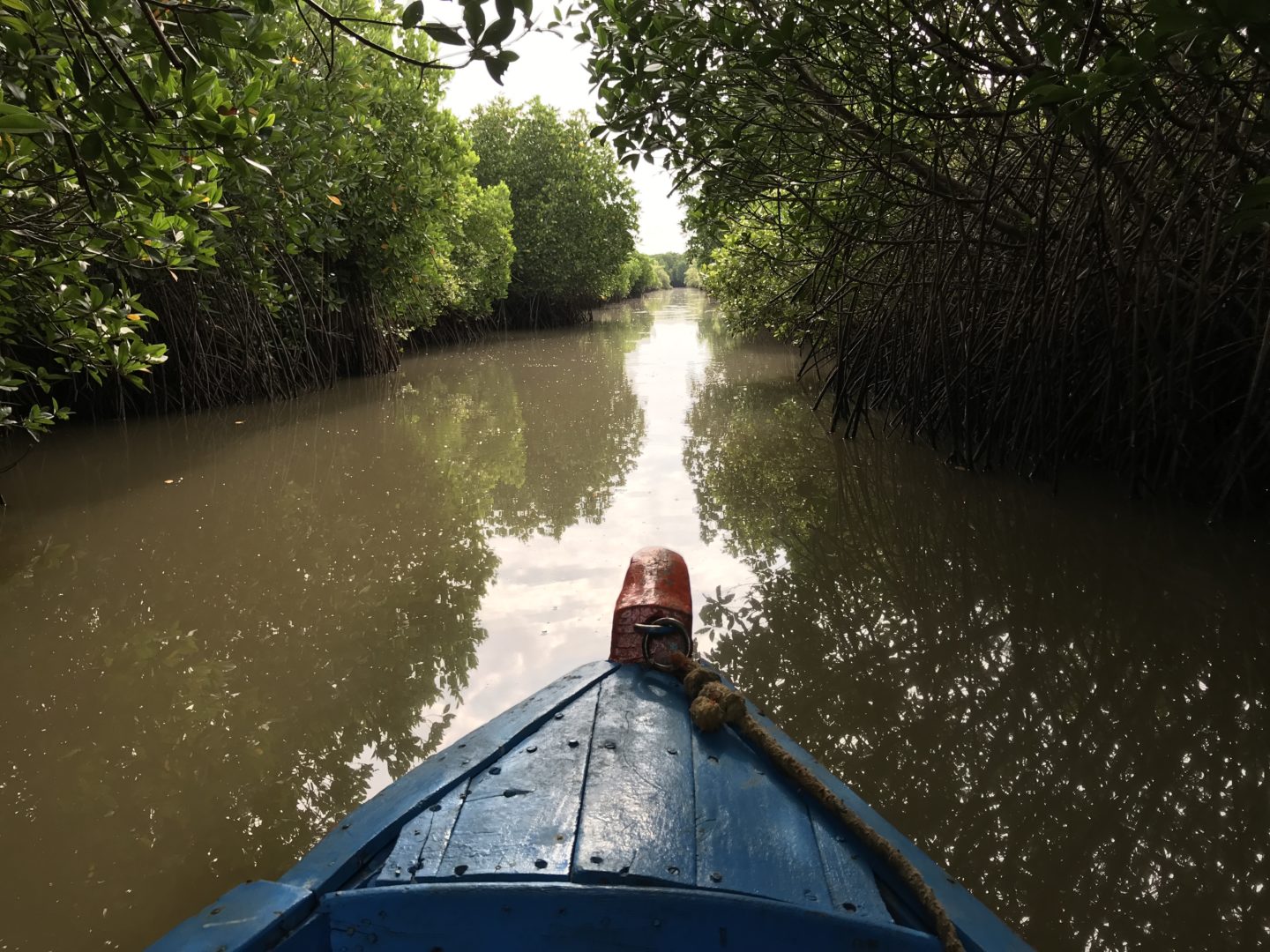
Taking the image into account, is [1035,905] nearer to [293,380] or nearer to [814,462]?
[814,462]

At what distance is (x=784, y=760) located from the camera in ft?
4.79

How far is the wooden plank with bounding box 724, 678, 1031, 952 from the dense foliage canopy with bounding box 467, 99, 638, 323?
65.7ft

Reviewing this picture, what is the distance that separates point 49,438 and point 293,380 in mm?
2734

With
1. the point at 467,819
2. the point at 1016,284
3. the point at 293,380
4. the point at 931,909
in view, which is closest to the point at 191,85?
the point at 467,819

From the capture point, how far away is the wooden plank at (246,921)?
1051 mm

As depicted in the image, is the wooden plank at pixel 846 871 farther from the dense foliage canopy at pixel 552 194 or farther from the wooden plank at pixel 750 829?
the dense foliage canopy at pixel 552 194

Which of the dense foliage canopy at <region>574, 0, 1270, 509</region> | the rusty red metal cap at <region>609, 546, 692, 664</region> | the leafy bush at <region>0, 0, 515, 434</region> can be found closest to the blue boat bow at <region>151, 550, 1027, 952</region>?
the rusty red metal cap at <region>609, 546, 692, 664</region>

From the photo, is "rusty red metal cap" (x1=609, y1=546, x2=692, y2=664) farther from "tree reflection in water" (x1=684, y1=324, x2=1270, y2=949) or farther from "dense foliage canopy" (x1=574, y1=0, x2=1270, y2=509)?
"dense foliage canopy" (x1=574, y1=0, x2=1270, y2=509)

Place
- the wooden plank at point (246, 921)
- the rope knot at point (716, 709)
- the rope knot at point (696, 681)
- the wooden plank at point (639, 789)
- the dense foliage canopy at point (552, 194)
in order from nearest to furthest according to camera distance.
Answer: the wooden plank at point (246, 921), the wooden plank at point (639, 789), the rope knot at point (716, 709), the rope knot at point (696, 681), the dense foliage canopy at point (552, 194)

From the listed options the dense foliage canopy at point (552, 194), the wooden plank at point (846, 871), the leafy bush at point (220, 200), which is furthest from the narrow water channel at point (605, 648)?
the dense foliage canopy at point (552, 194)

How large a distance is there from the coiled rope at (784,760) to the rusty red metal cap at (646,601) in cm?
11

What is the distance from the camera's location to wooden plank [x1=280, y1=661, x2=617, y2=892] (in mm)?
1214

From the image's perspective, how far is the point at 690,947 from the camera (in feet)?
3.51

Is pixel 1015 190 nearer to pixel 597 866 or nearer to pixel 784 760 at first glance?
pixel 784 760
